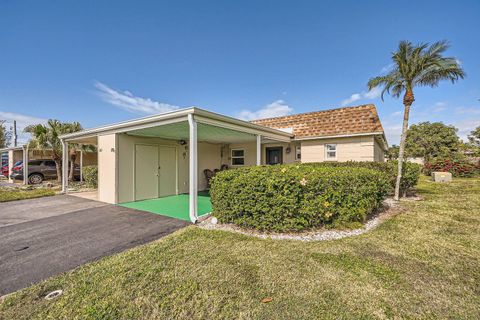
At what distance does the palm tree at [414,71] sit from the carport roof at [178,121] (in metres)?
4.99

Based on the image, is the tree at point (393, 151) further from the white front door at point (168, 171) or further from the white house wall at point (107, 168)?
the white house wall at point (107, 168)

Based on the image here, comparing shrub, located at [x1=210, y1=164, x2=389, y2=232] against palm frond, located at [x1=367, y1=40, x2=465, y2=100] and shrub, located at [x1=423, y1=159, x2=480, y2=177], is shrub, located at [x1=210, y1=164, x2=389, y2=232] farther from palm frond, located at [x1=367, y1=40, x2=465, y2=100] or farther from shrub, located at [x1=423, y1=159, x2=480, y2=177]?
shrub, located at [x1=423, y1=159, x2=480, y2=177]

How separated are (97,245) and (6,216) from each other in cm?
465

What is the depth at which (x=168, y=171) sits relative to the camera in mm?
9320

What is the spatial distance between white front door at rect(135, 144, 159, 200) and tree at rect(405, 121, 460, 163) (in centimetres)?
2976

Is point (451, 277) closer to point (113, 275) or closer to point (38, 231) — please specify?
point (113, 275)

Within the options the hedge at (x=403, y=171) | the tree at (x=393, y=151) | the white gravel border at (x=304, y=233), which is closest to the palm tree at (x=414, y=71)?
the hedge at (x=403, y=171)

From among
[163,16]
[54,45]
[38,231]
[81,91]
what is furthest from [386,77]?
[81,91]

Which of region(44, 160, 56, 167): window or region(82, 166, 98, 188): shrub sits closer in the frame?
region(82, 166, 98, 188): shrub

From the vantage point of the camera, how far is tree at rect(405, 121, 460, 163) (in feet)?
80.1

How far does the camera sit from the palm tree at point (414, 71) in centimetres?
678

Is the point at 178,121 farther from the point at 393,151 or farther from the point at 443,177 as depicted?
the point at 393,151

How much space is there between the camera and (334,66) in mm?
11141

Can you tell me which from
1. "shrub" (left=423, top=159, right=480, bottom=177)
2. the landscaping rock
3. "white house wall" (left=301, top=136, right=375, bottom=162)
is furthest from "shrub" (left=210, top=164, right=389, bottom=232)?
"shrub" (left=423, top=159, right=480, bottom=177)
